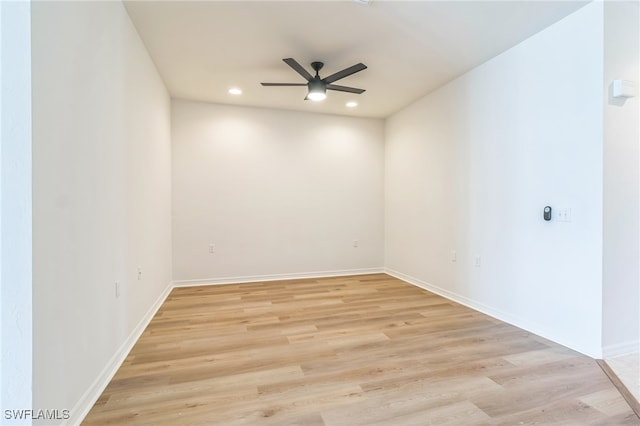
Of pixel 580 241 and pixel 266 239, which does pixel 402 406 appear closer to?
pixel 580 241

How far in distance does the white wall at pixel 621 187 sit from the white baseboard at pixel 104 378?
3432 millimetres

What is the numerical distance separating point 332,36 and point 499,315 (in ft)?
10.4

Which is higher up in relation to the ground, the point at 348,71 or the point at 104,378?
the point at 348,71

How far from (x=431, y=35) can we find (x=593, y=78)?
1.28 meters

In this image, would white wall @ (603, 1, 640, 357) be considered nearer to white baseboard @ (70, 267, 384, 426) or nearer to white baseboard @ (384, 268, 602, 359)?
white baseboard @ (384, 268, 602, 359)

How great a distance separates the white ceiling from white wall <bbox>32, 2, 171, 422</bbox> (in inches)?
16.6

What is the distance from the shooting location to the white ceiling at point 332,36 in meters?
2.23

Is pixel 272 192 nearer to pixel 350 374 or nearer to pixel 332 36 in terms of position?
pixel 332 36

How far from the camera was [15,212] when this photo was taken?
1132 mm

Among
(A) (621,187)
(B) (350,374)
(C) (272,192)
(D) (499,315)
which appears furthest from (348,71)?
(D) (499,315)

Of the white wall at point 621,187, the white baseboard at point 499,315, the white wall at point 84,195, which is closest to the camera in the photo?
the white wall at point 84,195

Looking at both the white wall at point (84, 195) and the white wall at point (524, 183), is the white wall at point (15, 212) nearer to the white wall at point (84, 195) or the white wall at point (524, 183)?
the white wall at point (84, 195)

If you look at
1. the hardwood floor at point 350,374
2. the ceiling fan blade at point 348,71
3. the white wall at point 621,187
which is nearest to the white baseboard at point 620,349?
the white wall at point 621,187

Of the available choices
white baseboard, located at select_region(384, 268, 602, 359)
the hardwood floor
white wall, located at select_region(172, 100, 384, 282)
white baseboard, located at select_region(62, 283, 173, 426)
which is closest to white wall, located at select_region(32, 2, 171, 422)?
white baseboard, located at select_region(62, 283, 173, 426)
